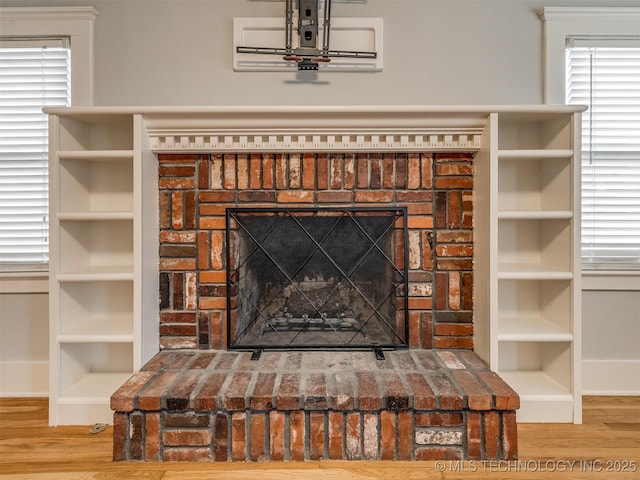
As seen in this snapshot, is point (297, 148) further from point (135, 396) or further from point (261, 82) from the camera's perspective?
point (135, 396)

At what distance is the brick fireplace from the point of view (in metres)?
1.50

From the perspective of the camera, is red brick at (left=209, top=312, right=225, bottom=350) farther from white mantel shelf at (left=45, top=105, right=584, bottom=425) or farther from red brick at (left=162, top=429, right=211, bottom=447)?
red brick at (left=162, top=429, right=211, bottom=447)

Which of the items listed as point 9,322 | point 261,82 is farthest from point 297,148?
point 9,322

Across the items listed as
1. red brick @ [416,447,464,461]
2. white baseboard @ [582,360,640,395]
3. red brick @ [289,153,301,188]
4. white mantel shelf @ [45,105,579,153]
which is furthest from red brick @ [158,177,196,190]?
white baseboard @ [582,360,640,395]

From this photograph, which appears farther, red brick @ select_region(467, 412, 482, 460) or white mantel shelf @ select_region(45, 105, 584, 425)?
white mantel shelf @ select_region(45, 105, 584, 425)

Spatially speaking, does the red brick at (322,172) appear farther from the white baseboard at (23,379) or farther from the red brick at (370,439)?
the white baseboard at (23,379)

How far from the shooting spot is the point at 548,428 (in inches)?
69.9

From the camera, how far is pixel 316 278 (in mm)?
2045

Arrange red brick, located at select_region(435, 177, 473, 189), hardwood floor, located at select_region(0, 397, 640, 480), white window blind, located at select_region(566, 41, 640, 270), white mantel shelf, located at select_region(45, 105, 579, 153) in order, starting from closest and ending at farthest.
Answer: hardwood floor, located at select_region(0, 397, 640, 480)
white mantel shelf, located at select_region(45, 105, 579, 153)
red brick, located at select_region(435, 177, 473, 189)
white window blind, located at select_region(566, 41, 640, 270)

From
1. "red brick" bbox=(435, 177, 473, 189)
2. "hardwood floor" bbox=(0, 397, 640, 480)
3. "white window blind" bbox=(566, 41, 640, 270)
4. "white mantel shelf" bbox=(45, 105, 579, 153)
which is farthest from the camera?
"white window blind" bbox=(566, 41, 640, 270)

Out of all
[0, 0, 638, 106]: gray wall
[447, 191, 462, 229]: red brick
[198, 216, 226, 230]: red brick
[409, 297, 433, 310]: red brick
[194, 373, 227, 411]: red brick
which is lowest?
[194, 373, 227, 411]: red brick

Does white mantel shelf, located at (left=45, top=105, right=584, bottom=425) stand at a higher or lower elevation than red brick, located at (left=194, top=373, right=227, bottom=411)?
higher

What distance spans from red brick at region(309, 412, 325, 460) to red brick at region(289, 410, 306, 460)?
0.10 feet

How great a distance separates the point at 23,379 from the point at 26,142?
123 centimetres
